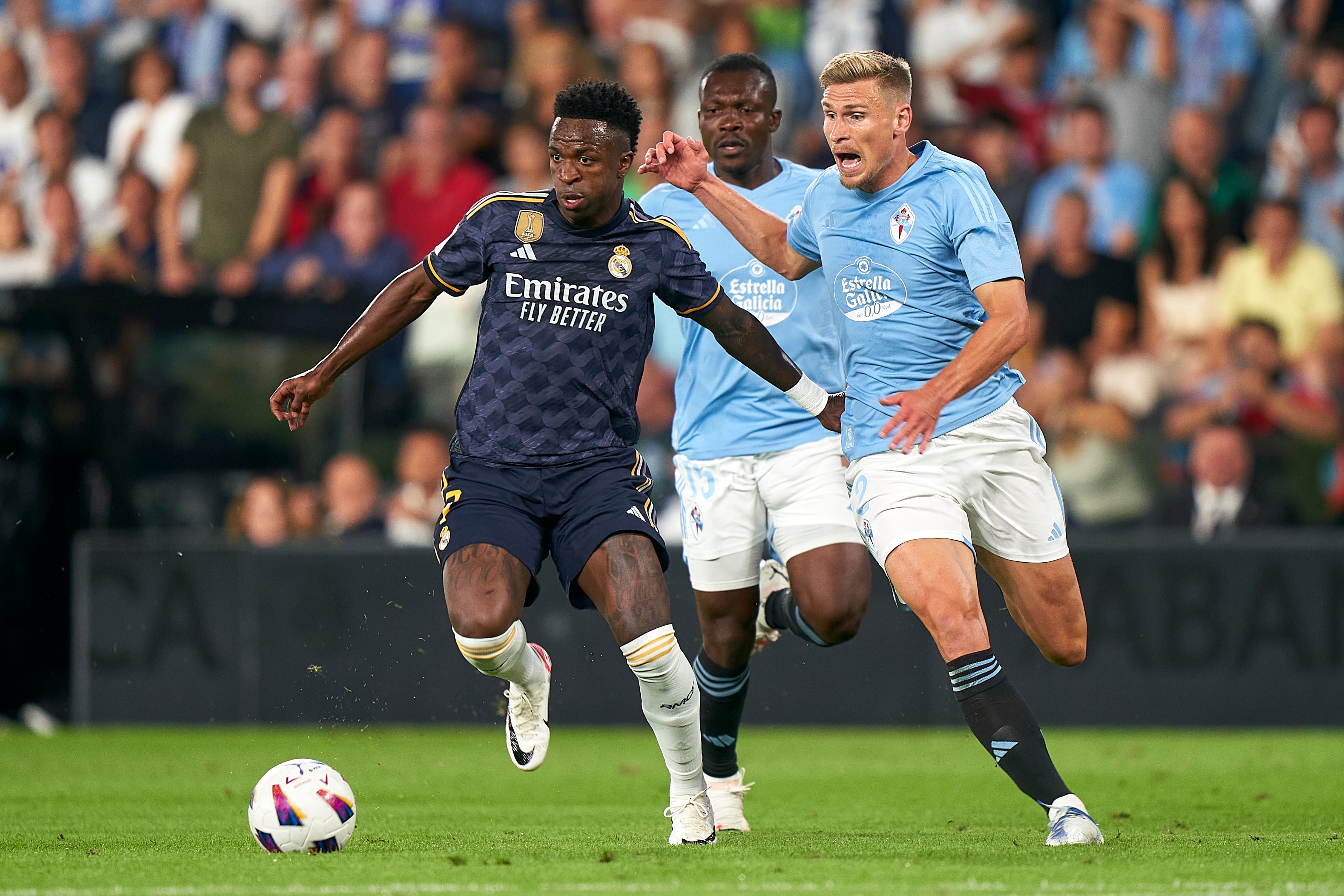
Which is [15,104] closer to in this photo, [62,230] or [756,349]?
[62,230]

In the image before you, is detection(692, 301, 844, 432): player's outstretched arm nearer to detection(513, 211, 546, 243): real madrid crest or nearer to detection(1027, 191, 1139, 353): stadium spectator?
detection(513, 211, 546, 243): real madrid crest

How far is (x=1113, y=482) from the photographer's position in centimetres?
1137

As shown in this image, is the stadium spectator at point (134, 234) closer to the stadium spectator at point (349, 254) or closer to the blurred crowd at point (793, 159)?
the blurred crowd at point (793, 159)

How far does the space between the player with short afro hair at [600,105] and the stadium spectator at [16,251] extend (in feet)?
30.1

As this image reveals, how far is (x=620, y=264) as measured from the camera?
618 cm

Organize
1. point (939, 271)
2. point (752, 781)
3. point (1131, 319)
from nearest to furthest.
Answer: point (939, 271) < point (752, 781) < point (1131, 319)

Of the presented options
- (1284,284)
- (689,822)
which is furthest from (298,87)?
(689,822)

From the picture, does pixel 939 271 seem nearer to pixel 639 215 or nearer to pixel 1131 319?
pixel 639 215

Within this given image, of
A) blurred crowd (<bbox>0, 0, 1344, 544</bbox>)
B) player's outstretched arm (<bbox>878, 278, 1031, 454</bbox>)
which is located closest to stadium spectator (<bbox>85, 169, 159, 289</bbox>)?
blurred crowd (<bbox>0, 0, 1344, 544</bbox>)

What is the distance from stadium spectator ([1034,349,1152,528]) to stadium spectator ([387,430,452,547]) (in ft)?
13.3

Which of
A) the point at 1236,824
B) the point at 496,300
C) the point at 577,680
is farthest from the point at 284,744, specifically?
the point at 1236,824

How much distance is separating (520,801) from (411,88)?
8768mm

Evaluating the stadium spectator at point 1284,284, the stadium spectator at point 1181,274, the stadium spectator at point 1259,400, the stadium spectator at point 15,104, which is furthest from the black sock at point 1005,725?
the stadium spectator at point 15,104

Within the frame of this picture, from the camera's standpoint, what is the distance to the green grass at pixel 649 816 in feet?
16.9
